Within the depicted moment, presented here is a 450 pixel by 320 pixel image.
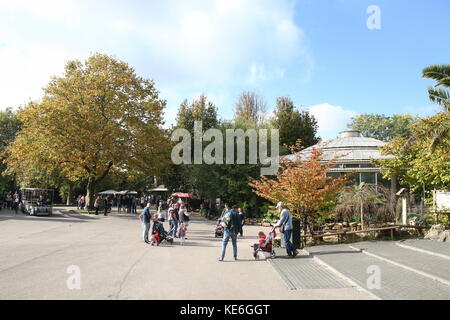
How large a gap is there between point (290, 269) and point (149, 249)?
5.59 m

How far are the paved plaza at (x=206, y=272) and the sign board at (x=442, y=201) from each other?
331 cm

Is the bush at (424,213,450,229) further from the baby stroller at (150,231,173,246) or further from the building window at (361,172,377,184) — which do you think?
the baby stroller at (150,231,173,246)

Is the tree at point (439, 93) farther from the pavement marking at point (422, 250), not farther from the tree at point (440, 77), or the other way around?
the pavement marking at point (422, 250)

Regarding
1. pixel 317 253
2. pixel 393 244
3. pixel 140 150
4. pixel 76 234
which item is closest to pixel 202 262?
pixel 317 253

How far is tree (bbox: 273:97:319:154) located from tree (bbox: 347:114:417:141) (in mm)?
15122

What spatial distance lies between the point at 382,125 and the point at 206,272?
54873mm

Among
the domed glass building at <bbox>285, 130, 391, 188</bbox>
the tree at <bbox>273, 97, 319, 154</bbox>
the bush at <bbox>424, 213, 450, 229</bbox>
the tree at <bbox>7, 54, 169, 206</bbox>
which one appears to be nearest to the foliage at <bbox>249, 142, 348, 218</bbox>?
the bush at <bbox>424, 213, 450, 229</bbox>

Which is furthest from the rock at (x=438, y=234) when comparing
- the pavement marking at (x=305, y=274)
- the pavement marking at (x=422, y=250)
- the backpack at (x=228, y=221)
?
the backpack at (x=228, y=221)

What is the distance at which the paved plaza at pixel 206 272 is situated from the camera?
6.92 m

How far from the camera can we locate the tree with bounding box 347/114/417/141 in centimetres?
5522

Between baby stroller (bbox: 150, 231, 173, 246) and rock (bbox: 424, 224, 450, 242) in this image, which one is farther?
baby stroller (bbox: 150, 231, 173, 246)

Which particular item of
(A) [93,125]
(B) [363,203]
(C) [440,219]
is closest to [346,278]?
(B) [363,203]

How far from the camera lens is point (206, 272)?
29.9 feet
